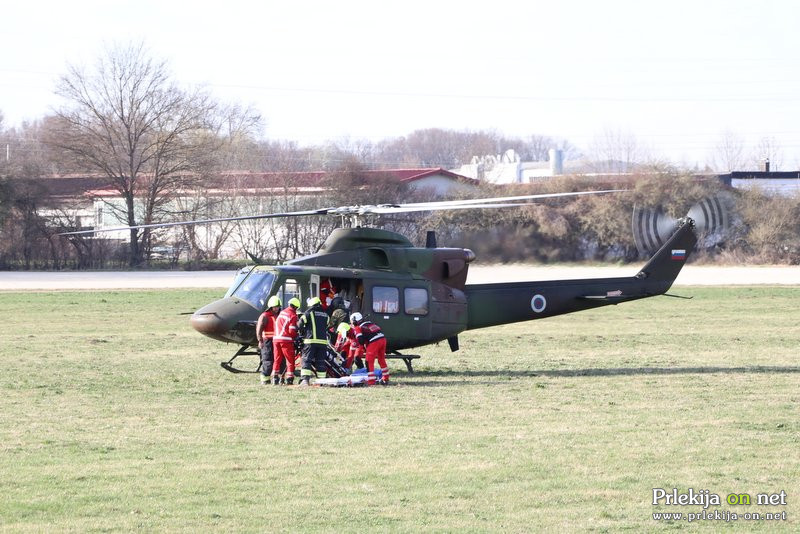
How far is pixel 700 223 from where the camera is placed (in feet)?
75.9

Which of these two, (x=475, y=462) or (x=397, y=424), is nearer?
(x=475, y=462)

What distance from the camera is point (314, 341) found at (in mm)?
16797

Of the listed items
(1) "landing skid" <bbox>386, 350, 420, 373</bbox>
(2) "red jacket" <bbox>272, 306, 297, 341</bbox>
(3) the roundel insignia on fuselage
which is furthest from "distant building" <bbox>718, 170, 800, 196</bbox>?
(2) "red jacket" <bbox>272, 306, 297, 341</bbox>

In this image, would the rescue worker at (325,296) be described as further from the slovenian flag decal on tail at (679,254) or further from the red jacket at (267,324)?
the slovenian flag decal on tail at (679,254)

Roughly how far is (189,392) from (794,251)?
149ft

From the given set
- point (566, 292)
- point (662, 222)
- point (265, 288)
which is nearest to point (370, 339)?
point (265, 288)

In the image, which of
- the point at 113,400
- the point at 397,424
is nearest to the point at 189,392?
the point at 113,400

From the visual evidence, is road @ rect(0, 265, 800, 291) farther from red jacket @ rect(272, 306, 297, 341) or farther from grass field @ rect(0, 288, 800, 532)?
red jacket @ rect(272, 306, 297, 341)

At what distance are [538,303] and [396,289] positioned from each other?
299 centimetres

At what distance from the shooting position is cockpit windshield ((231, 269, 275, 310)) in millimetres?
17775

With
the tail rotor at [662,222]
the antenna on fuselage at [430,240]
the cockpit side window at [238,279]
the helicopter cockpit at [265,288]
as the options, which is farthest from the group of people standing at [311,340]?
the tail rotor at [662,222]

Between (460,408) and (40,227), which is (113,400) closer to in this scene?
(460,408)

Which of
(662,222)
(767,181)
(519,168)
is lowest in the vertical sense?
(662,222)

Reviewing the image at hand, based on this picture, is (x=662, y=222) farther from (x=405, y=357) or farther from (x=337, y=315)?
(x=337, y=315)
